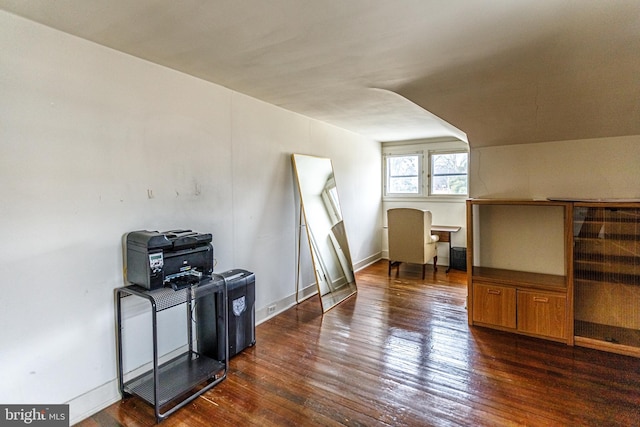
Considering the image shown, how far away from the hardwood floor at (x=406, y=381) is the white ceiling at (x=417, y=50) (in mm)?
2206

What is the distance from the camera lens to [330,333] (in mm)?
3309

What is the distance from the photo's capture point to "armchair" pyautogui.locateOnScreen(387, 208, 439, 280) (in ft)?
16.7

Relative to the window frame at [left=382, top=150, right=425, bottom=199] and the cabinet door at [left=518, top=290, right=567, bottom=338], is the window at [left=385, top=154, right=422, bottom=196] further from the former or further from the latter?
the cabinet door at [left=518, top=290, right=567, bottom=338]

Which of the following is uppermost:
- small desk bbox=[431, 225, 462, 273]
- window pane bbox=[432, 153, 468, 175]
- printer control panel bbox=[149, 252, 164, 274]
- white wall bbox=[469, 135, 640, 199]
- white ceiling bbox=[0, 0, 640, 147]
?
white ceiling bbox=[0, 0, 640, 147]

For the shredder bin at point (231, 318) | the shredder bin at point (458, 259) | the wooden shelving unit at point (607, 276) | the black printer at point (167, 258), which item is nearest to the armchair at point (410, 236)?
the shredder bin at point (458, 259)

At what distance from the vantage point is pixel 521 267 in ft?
11.9

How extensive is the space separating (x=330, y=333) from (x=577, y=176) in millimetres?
3056

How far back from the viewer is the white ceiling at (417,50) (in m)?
1.69

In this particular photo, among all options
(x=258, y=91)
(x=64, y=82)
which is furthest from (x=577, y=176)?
(x=64, y=82)

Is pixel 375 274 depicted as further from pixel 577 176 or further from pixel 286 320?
pixel 577 176

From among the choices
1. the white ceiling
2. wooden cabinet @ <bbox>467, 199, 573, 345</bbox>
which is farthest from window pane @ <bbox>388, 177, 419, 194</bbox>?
the white ceiling

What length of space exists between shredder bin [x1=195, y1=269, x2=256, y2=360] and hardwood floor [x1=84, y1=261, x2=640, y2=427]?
162 millimetres

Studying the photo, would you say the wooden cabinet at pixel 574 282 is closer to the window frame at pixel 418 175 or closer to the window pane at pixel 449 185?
the window pane at pixel 449 185

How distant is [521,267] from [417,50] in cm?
280
